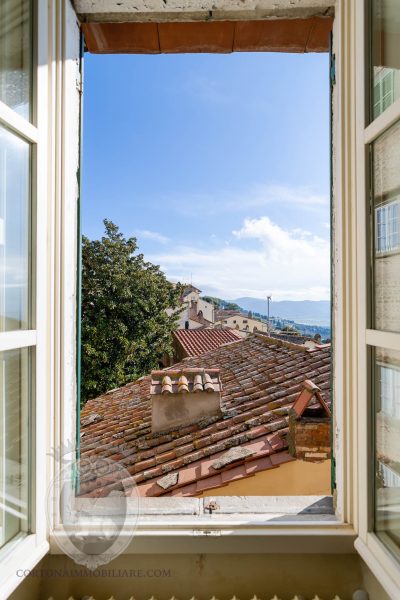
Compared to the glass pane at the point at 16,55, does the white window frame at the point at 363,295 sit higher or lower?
lower

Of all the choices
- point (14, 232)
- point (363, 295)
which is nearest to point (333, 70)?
point (363, 295)

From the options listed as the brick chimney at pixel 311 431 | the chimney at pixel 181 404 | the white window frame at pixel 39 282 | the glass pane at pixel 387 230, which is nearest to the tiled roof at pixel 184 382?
the chimney at pixel 181 404

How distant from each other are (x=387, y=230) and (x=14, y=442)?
108 centimetres

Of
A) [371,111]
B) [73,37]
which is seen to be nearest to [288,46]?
[371,111]

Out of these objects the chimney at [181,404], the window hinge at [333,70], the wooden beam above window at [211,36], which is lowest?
the chimney at [181,404]

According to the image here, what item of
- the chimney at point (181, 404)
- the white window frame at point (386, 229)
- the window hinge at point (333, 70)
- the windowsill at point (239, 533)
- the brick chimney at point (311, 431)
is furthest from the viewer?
the chimney at point (181, 404)

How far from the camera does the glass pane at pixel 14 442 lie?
0.78m

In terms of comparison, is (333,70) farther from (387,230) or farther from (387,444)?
(387,444)

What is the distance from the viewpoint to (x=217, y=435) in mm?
2061

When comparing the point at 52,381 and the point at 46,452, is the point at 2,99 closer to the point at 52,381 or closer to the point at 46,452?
the point at 52,381

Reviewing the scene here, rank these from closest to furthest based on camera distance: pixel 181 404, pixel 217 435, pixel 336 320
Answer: pixel 336 320
pixel 217 435
pixel 181 404

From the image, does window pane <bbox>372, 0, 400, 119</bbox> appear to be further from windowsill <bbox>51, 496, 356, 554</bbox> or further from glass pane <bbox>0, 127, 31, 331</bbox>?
windowsill <bbox>51, 496, 356, 554</bbox>

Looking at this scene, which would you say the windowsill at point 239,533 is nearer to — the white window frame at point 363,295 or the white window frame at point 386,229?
the white window frame at point 363,295

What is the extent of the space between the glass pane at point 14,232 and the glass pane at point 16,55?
0.10 metres
